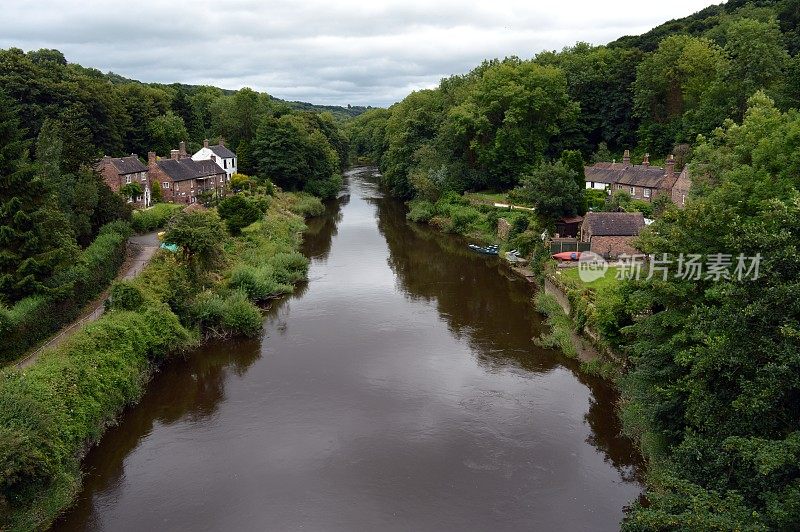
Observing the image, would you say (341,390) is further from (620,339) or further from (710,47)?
(710,47)

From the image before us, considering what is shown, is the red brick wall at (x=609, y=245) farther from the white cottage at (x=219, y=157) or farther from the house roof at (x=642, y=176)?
the white cottage at (x=219, y=157)

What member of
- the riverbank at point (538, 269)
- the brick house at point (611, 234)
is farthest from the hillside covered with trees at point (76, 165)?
the brick house at point (611, 234)

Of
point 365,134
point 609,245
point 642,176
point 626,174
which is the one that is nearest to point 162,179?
point 609,245

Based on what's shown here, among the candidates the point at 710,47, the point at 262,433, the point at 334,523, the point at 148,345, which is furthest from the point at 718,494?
the point at 710,47

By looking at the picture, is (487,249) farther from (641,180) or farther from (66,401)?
(66,401)

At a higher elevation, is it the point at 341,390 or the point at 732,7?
the point at 732,7

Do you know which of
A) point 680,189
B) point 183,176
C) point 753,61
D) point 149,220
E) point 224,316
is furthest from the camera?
point 183,176

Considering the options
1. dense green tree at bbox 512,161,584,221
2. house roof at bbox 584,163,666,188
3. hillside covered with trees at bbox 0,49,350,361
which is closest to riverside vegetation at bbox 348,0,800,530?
dense green tree at bbox 512,161,584,221
